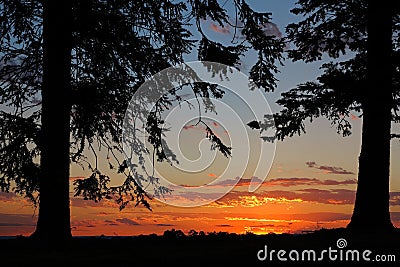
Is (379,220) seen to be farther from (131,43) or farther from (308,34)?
(131,43)

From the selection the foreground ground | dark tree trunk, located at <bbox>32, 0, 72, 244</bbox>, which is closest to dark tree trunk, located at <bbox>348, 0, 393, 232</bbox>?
the foreground ground

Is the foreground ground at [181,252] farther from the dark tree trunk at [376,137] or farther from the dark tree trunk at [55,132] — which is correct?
the dark tree trunk at [376,137]

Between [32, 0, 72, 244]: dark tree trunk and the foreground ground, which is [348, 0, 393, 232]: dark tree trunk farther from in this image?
[32, 0, 72, 244]: dark tree trunk

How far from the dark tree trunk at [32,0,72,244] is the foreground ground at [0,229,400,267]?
A: 0.56 metres

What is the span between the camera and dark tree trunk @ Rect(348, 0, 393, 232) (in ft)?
51.3

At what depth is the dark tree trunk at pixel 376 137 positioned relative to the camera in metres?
15.6

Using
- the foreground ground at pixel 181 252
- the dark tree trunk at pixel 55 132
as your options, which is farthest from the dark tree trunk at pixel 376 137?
the dark tree trunk at pixel 55 132

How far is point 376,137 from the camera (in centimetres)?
1578

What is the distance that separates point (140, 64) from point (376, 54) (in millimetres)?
6884

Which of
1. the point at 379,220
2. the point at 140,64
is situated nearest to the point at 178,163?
the point at 140,64

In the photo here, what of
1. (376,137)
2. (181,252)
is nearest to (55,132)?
(181,252)

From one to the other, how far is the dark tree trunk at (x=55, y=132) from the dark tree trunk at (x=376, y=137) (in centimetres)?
814

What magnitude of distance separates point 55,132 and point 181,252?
4.49 metres

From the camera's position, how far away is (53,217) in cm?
1314
